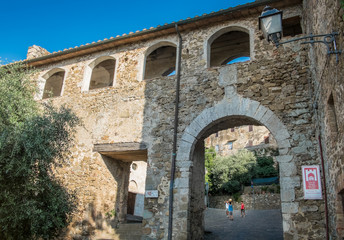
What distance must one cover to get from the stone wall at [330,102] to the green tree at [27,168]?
621 cm

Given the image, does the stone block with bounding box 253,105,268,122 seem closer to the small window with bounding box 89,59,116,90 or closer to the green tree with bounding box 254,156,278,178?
the small window with bounding box 89,59,116,90

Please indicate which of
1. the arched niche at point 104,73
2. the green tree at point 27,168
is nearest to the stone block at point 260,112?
the green tree at point 27,168

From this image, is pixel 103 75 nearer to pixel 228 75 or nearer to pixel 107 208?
pixel 107 208

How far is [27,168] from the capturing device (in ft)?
23.0

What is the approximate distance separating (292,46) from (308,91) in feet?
4.55

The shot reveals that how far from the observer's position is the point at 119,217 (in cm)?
1052

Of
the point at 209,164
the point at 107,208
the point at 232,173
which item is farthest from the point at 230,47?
the point at 209,164

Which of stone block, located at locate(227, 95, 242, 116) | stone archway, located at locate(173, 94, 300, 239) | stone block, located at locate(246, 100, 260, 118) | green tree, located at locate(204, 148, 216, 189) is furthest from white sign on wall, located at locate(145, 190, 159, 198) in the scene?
green tree, located at locate(204, 148, 216, 189)

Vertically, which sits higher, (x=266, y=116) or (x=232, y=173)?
(x=232, y=173)

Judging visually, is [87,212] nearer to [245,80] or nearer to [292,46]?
[245,80]

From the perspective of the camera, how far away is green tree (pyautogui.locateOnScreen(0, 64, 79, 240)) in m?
7.02

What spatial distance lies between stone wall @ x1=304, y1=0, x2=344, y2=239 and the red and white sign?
1.06 ft

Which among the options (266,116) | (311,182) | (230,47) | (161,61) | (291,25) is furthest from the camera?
(161,61)

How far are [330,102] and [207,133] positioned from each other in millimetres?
4036
